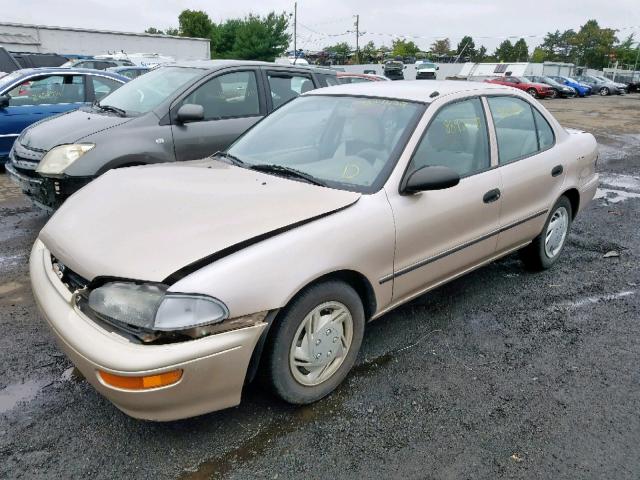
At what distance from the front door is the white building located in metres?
34.9

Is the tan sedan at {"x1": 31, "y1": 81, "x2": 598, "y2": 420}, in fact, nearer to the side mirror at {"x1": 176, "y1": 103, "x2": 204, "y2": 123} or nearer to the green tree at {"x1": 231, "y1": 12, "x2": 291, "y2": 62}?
the side mirror at {"x1": 176, "y1": 103, "x2": 204, "y2": 123}

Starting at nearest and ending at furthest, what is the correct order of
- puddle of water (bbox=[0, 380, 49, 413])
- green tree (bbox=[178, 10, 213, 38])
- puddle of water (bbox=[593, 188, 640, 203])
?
puddle of water (bbox=[0, 380, 49, 413])
puddle of water (bbox=[593, 188, 640, 203])
green tree (bbox=[178, 10, 213, 38])

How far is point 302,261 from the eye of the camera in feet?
7.95

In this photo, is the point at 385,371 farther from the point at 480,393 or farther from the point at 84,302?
the point at 84,302

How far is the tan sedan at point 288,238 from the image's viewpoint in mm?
2166

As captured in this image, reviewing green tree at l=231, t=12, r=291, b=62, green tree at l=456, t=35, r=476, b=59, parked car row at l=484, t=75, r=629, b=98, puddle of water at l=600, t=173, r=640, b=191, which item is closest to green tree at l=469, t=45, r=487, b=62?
green tree at l=456, t=35, r=476, b=59

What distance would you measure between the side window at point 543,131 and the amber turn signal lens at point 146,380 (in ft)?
11.1

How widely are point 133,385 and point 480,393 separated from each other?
1.82m

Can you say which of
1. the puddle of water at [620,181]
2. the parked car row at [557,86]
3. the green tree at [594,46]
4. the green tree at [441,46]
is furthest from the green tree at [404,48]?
the puddle of water at [620,181]

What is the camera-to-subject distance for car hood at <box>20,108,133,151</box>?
4.89m

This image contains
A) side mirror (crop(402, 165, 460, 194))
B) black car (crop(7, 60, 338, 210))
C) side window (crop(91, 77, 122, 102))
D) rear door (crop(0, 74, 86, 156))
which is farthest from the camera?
side window (crop(91, 77, 122, 102))

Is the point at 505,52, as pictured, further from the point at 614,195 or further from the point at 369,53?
the point at 614,195

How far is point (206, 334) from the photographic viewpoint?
85.0 inches

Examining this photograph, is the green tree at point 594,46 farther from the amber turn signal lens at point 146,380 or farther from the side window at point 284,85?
the amber turn signal lens at point 146,380
